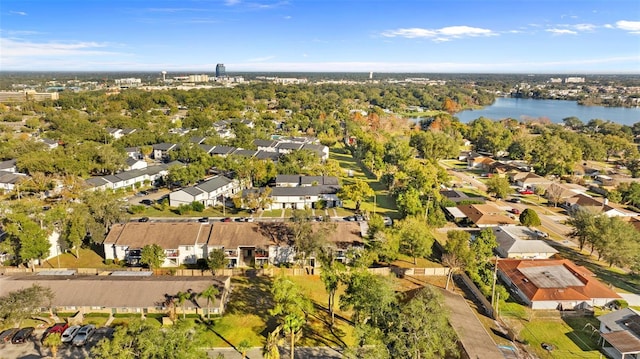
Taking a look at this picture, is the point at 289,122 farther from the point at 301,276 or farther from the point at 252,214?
the point at 301,276

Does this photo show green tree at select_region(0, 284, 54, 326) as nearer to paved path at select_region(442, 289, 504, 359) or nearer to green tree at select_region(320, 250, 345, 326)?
green tree at select_region(320, 250, 345, 326)

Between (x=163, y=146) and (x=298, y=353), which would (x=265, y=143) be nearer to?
(x=163, y=146)

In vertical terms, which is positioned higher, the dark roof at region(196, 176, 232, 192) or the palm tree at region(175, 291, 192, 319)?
the dark roof at region(196, 176, 232, 192)

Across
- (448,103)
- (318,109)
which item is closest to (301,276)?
(318,109)

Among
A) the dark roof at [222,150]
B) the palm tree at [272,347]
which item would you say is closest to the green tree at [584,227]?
the palm tree at [272,347]

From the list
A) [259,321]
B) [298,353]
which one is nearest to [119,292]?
[259,321]

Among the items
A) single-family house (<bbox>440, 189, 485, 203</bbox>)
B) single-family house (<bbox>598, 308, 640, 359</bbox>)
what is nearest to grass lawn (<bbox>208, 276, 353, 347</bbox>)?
single-family house (<bbox>598, 308, 640, 359</bbox>)

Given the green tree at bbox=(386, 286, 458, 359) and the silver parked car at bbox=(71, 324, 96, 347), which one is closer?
the green tree at bbox=(386, 286, 458, 359)
